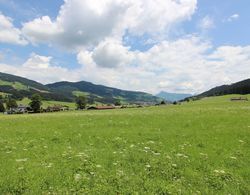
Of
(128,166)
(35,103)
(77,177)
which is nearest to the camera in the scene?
(77,177)

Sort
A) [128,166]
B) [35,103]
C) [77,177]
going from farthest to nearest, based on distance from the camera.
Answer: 1. [35,103]
2. [128,166]
3. [77,177]

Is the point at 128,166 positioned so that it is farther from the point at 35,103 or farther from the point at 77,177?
the point at 35,103

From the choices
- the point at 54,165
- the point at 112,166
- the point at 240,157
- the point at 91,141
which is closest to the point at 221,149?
the point at 240,157

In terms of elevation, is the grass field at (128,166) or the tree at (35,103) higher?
the tree at (35,103)

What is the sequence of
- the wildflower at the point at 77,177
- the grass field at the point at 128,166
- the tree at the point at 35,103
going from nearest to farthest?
the grass field at the point at 128,166
the wildflower at the point at 77,177
the tree at the point at 35,103

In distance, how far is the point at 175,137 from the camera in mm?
17891

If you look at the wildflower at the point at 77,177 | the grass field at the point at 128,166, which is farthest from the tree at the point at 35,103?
the wildflower at the point at 77,177

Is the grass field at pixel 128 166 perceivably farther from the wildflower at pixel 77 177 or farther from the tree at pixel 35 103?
the tree at pixel 35 103

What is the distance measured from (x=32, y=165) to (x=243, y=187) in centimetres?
805

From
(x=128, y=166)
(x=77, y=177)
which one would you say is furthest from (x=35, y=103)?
(x=77, y=177)

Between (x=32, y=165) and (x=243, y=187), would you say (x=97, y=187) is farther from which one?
(x=243, y=187)

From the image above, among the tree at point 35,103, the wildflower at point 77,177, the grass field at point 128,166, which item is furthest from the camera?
the tree at point 35,103

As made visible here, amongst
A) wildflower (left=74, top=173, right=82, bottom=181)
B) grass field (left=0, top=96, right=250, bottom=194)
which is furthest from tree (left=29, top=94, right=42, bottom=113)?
wildflower (left=74, top=173, right=82, bottom=181)

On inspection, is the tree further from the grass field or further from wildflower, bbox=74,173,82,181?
wildflower, bbox=74,173,82,181
